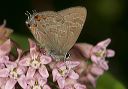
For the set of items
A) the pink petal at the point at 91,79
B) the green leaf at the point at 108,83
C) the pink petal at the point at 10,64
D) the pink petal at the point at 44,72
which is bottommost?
the green leaf at the point at 108,83

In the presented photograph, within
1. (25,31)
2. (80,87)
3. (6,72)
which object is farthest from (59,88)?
(25,31)

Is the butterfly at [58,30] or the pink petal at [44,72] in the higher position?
the butterfly at [58,30]

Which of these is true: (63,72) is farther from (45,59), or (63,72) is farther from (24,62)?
(24,62)

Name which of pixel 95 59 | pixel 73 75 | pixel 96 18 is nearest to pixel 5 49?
pixel 73 75

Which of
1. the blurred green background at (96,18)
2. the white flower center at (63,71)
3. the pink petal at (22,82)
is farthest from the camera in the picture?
the blurred green background at (96,18)

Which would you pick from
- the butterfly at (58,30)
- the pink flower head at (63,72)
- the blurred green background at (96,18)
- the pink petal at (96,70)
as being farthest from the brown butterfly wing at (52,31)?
the blurred green background at (96,18)

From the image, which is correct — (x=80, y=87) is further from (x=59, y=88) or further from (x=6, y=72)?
(x=6, y=72)

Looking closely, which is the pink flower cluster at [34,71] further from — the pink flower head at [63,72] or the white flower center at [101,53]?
the white flower center at [101,53]
